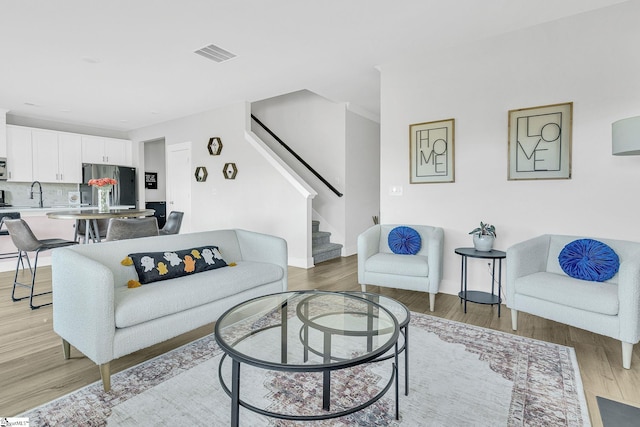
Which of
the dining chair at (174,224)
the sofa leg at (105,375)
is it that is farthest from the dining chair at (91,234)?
the sofa leg at (105,375)

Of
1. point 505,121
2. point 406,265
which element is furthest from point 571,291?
point 505,121

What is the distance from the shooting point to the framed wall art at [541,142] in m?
2.95

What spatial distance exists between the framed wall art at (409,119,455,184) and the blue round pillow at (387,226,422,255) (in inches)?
24.5

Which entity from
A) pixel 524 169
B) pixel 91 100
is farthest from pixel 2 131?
pixel 524 169

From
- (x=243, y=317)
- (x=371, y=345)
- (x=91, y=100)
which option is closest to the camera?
(x=371, y=345)

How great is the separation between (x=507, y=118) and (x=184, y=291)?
3245 millimetres

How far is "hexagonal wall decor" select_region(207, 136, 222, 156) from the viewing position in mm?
5836

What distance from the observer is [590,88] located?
9.36 ft

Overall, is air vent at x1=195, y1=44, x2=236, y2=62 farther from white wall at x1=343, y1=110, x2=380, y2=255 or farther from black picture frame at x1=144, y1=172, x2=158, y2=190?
black picture frame at x1=144, y1=172, x2=158, y2=190

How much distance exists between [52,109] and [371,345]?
6.97 meters

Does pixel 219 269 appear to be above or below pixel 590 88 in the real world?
below

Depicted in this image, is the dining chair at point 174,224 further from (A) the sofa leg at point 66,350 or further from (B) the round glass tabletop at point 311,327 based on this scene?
(B) the round glass tabletop at point 311,327

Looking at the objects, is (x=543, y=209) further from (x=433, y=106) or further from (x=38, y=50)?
(x=38, y=50)

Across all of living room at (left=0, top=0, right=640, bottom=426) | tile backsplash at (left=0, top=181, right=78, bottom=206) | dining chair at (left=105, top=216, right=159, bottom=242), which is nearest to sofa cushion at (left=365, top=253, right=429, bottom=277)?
living room at (left=0, top=0, right=640, bottom=426)
